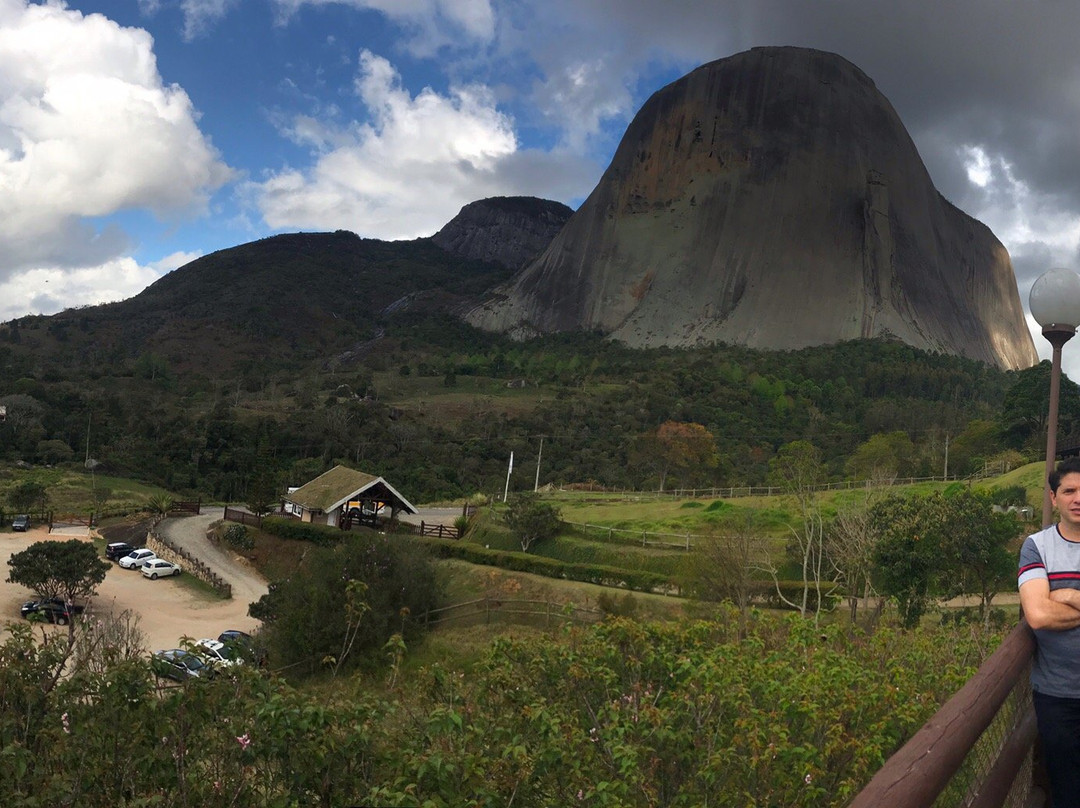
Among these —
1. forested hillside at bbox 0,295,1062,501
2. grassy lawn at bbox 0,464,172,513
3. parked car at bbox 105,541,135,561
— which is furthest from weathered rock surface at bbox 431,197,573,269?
parked car at bbox 105,541,135,561

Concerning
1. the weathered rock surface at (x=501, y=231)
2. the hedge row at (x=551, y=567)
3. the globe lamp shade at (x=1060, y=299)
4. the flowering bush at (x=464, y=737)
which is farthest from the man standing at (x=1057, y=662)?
the weathered rock surface at (x=501, y=231)

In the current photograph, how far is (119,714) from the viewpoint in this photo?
5363mm

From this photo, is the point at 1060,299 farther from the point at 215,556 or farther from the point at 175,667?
the point at 215,556

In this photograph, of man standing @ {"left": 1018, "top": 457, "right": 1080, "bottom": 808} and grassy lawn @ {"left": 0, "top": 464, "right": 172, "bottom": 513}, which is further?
grassy lawn @ {"left": 0, "top": 464, "right": 172, "bottom": 513}

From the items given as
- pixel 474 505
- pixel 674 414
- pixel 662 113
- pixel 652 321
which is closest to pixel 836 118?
pixel 662 113

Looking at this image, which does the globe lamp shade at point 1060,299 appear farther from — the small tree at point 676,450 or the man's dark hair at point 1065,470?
the small tree at point 676,450

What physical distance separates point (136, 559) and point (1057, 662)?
118 ft

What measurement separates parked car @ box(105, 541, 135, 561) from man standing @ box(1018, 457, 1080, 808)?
123 feet

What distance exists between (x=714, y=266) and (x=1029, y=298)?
9781cm

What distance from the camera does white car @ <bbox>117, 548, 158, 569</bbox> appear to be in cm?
3378

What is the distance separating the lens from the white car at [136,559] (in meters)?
33.8

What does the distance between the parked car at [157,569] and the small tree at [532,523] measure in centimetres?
1333

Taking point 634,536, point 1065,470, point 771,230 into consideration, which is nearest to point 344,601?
point 634,536

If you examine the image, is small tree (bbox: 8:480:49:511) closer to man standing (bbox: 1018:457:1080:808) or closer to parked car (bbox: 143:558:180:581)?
parked car (bbox: 143:558:180:581)
